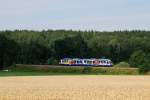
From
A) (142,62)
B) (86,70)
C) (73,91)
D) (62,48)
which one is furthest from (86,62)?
(73,91)

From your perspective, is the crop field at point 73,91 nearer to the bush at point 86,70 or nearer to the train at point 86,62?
the bush at point 86,70

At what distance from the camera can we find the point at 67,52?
584 feet

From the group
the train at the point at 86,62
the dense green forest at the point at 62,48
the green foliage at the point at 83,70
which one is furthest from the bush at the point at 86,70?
the dense green forest at the point at 62,48

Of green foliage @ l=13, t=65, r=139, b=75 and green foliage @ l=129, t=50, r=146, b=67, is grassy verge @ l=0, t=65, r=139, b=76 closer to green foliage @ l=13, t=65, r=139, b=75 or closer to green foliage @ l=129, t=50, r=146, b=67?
green foliage @ l=13, t=65, r=139, b=75

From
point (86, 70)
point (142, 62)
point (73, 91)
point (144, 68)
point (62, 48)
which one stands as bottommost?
point (86, 70)

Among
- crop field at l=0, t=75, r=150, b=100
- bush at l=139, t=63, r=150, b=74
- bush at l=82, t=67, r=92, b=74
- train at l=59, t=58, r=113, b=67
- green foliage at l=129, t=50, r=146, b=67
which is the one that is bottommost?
train at l=59, t=58, r=113, b=67

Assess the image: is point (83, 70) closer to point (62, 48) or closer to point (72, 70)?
point (72, 70)

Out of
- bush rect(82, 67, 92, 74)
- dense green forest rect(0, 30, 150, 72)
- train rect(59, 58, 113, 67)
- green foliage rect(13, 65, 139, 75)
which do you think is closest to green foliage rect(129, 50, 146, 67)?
green foliage rect(13, 65, 139, 75)

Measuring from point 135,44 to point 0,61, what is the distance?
181 feet

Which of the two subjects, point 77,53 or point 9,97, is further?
point 77,53

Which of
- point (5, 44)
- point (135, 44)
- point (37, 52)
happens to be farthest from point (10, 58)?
point (135, 44)

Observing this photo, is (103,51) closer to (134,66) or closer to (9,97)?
(134,66)

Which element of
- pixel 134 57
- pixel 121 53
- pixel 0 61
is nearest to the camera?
pixel 134 57

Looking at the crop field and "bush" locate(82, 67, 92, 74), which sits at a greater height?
the crop field
